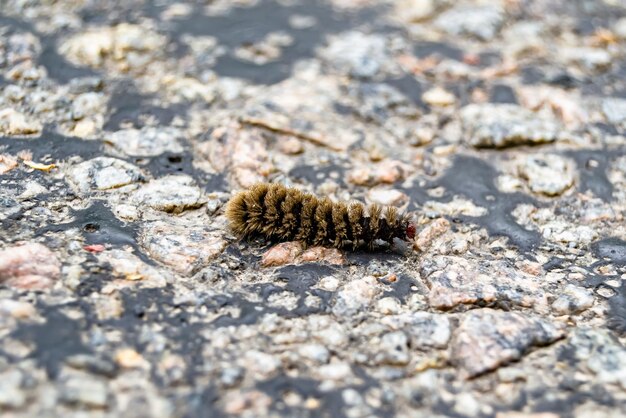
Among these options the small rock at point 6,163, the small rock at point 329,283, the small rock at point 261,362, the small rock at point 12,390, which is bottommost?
the small rock at point 329,283

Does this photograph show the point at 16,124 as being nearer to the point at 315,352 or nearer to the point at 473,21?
the point at 315,352

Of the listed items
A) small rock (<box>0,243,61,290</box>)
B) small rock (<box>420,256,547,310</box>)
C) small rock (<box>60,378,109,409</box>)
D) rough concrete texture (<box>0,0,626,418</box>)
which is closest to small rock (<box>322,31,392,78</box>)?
rough concrete texture (<box>0,0,626,418</box>)

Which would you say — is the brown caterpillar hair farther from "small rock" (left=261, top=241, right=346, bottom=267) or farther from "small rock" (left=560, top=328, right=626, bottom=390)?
"small rock" (left=560, top=328, right=626, bottom=390)

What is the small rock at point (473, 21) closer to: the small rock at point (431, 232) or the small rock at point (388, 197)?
the small rock at point (388, 197)

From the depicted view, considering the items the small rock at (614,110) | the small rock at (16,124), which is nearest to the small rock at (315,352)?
the small rock at (16,124)

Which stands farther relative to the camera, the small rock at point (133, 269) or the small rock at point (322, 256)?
the small rock at point (322, 256)

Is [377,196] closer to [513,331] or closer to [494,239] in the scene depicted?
[494,239]
